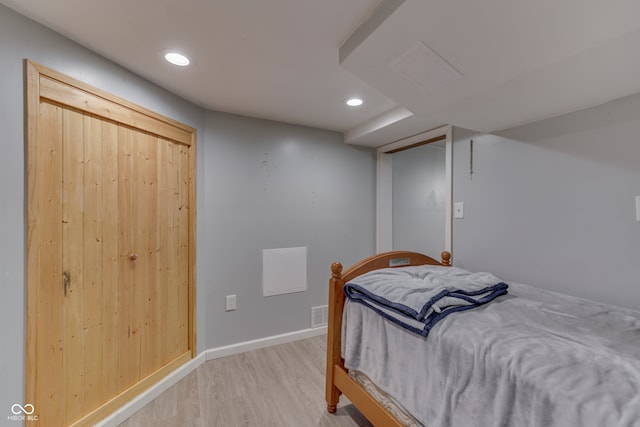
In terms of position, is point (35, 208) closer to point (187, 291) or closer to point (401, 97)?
point (187, 291)

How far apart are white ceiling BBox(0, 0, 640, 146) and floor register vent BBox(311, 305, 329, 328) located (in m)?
2.07

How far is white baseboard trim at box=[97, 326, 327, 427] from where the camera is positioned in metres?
1.61

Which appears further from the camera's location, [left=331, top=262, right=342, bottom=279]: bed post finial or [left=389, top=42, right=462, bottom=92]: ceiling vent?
[left=331, top=262, right=342, bottom=279]: bed post finial

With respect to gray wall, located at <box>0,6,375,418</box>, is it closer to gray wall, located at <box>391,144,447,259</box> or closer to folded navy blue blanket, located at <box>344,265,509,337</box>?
gray wall, located at <box>391,144,447,259</box>

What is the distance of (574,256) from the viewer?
149 cm

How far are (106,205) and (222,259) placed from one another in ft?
3.23

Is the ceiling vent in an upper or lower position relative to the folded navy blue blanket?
upper

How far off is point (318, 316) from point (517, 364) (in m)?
2.11

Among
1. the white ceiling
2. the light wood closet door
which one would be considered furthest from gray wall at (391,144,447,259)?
the light wood closet door

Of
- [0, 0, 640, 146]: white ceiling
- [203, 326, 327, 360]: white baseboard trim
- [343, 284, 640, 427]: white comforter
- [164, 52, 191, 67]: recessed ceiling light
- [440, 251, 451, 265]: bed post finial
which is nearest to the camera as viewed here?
[343, 284, 640, 427]: white comforter

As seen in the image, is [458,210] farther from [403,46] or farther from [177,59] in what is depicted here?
[177,59]

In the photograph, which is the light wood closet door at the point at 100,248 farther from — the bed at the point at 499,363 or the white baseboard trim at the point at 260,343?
the bed at the point at 499,363

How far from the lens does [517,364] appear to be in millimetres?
852

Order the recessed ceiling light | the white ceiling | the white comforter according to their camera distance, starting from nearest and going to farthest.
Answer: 1. the white comforter
2. the white ceiling
3. the recessed ceiling light
